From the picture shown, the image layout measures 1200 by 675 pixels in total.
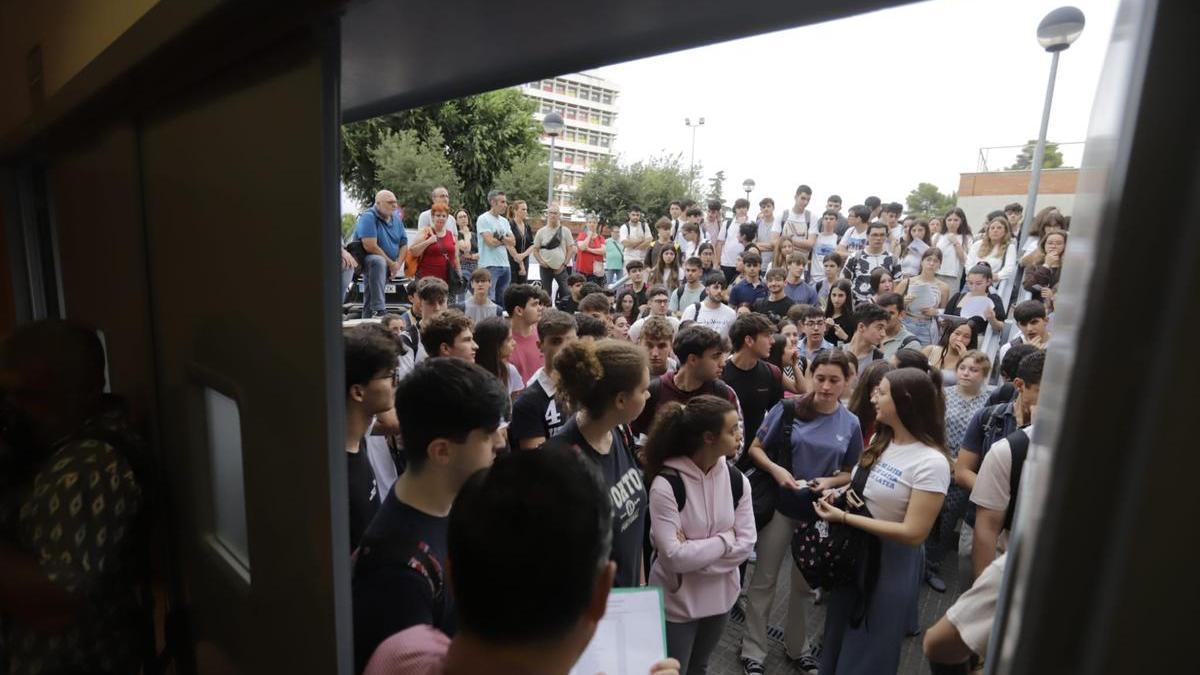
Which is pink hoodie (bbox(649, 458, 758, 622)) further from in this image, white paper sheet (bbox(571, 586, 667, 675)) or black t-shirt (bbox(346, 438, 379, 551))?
black t-shirt (bbox(346, 438, 379, 551))

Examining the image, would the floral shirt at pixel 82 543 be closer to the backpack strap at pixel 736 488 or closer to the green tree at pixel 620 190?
the backpack strap at pixel 736 488

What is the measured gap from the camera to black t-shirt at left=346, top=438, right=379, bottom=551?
2.04 meters

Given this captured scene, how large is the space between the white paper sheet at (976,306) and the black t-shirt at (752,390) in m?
3.32

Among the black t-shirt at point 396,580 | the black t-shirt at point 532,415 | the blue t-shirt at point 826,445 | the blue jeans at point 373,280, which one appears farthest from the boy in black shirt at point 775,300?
the black t-shirt at point 396,580

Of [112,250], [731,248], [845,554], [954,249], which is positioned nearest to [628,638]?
[845,554]

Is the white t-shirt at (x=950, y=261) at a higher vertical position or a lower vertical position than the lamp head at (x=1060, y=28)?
lower

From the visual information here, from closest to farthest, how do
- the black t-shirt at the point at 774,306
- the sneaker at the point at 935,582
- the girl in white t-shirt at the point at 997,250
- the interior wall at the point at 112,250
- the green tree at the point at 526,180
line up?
the interior wall at the point at 112,250 → the sneaker at the point at 935,582 → the black t-shirt at the point at 774,306 → the girl in white t-shirt at the point at 997,250 → the green tree at the point at 526,180

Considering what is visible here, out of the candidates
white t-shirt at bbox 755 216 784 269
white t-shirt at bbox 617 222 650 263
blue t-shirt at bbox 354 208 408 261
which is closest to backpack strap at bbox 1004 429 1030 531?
blue t-shirt at bbox 354 208 408 261

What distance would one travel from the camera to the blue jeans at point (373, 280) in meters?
7.02

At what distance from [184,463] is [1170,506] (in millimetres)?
1964

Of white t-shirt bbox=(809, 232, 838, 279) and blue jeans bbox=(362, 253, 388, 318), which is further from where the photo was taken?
white t-shirt bbox=(809, 232, 838, 279)

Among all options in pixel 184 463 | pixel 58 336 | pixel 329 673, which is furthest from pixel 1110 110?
pixel 58 336

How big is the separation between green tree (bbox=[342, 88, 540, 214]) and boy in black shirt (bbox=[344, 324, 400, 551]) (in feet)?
82.8

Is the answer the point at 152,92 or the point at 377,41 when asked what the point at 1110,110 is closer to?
the point at 377,41
